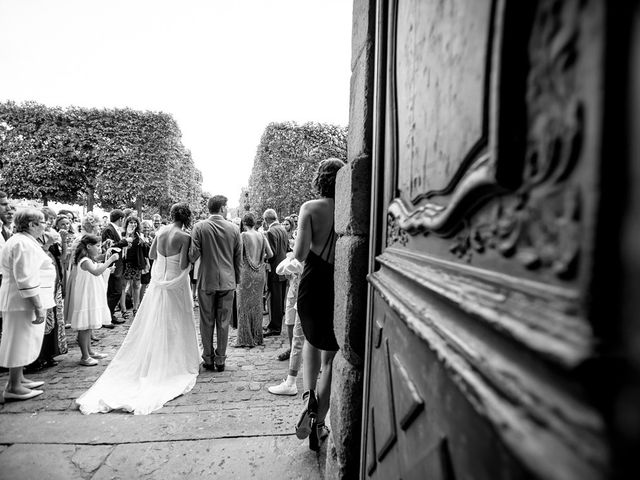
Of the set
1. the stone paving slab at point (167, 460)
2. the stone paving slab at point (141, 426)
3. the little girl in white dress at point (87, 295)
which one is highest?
the little girl in white dress at point (87, 295)

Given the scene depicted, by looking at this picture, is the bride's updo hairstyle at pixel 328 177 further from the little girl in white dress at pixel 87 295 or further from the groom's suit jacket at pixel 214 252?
the little girl in white dress at pixel 87 295

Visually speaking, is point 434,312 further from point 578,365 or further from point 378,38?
point 378,38

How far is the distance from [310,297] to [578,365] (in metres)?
2.42

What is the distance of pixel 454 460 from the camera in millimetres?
622

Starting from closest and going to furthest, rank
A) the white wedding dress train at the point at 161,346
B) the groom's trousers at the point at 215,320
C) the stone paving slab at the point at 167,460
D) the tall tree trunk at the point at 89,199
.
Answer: the stone paving slab at the point at 167,460 < the white wedding dress train at the point at 161,346 < the groom's trousers at the point at 215,320 < the tall tree trunk at the point at 89,199

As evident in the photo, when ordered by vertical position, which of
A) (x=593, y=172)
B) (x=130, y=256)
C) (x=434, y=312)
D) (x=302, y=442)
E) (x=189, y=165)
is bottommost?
(x=302, y=442)

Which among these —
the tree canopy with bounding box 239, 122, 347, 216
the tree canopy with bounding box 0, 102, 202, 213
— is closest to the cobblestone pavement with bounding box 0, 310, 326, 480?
the tree canopy with bounding box 239, 122, 347, 216

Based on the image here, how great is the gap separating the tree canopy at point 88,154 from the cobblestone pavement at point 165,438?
50.5 ft

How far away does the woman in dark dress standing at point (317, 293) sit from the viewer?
105 inches

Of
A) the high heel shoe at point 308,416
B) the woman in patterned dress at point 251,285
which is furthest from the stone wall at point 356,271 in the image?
the woman in patterned dress at point 251,285

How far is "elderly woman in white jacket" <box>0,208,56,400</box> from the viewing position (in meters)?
3.55

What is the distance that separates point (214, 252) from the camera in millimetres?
4578

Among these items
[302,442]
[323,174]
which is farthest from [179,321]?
[323,174]

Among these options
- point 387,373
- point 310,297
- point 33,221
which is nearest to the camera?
point 387,373
